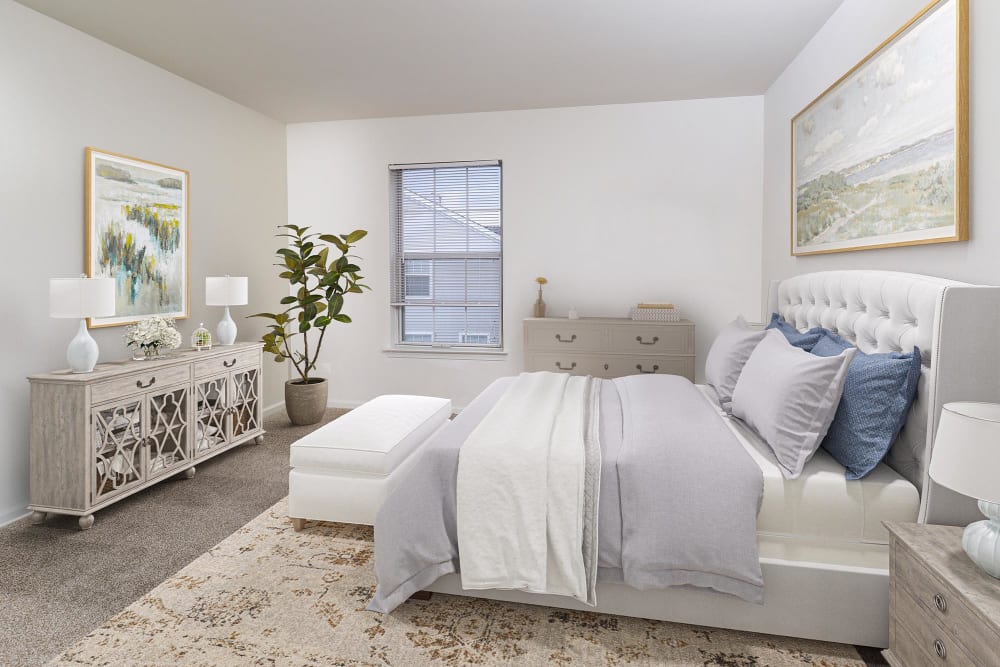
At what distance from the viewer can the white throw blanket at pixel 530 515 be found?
6.28 ft

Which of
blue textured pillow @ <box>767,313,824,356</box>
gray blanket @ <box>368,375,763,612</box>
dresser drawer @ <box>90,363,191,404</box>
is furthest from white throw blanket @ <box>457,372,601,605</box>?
dresser drawer @ <box>90,363,191,404</box>

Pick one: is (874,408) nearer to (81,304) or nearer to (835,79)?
(835,79)

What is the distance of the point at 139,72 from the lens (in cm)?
367

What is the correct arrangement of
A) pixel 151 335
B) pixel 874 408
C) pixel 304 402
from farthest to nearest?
1. pixel 304 402
2. pixel 151 335
3. pixel 874 408

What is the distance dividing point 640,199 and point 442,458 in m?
3.39

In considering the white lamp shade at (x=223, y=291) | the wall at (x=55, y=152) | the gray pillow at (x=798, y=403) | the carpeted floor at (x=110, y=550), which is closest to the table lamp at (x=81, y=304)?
the wall at (x=55, y=152)

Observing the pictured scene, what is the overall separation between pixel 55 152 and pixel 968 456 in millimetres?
4248

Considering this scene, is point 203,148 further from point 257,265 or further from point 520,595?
point 520,595

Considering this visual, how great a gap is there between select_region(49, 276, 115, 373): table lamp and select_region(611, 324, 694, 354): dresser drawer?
3.32 metres

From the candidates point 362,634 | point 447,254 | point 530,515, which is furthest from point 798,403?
point 447,254

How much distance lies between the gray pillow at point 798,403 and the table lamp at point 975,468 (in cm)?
47

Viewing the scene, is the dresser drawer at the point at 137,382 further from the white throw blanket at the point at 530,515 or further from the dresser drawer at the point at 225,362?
the white throw blanket at the point at 530,515

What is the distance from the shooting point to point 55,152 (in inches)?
122

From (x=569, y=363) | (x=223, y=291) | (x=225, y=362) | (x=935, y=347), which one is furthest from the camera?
(x=569, y=363)
